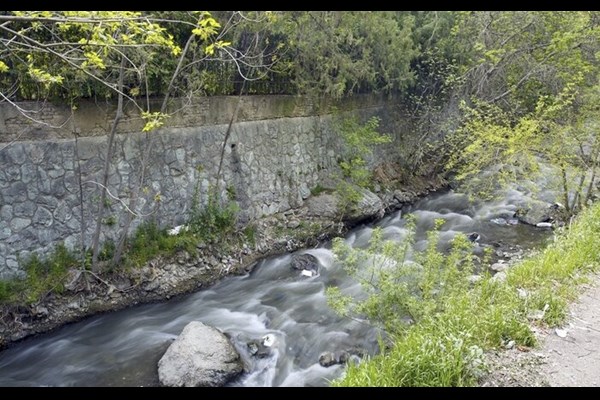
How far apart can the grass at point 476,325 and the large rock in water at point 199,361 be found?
7.06ft

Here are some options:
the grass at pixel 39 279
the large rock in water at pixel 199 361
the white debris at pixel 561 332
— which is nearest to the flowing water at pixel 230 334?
the large rock in water at pixel 199 361

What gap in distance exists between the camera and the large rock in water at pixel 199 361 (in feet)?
17.7

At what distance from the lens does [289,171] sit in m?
10.6

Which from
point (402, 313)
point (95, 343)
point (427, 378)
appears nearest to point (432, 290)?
point (402, 313)

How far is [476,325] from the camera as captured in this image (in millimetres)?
3803

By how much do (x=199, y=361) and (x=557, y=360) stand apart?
3.81 meters

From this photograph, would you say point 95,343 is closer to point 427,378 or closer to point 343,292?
point 343,292

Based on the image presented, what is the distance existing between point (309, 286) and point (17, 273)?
4532mm

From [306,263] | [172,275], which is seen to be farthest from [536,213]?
[172,275]

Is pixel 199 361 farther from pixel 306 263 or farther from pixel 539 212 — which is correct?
pixel 539 212

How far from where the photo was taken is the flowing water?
5.76m

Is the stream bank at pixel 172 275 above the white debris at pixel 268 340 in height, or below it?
above

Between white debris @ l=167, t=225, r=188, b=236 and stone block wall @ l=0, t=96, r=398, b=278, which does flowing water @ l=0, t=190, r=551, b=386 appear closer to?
white debris @ l=167, t=225, r=188, b=236

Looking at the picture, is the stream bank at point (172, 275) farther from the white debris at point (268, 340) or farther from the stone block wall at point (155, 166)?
the white debris at point (268, 340)
